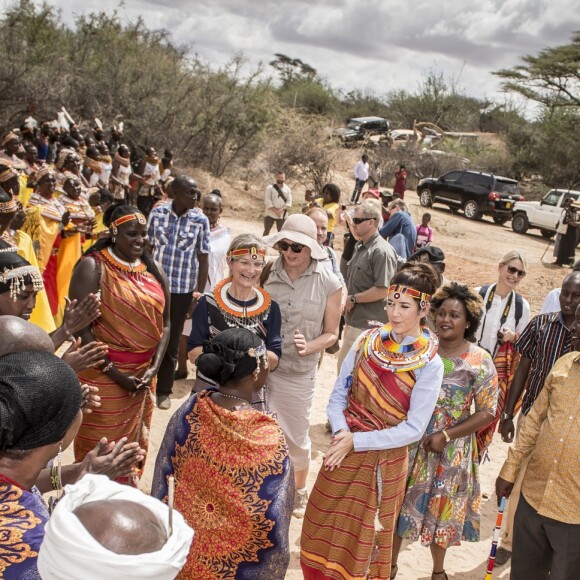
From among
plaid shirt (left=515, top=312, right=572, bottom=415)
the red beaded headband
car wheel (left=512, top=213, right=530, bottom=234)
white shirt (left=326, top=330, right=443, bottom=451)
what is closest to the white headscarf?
white shirt (left=326, top=330, right=443, bottom=451)

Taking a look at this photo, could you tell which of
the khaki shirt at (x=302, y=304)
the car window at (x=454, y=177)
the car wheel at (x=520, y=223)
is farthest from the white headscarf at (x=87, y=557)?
the car window at (x=454, y=177)

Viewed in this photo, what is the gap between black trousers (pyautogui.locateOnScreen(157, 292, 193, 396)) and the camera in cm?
604

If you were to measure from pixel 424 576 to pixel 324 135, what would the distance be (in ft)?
60.6

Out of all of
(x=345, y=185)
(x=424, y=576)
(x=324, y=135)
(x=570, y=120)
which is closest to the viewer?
(x=424, y=576)

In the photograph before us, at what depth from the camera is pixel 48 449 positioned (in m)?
2.04

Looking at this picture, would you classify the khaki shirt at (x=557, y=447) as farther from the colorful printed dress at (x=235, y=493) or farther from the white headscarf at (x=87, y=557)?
the white headscarf at (x=87, y=557)

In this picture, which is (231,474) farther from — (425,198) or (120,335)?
(425,198)

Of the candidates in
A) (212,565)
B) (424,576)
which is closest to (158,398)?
(424,576)

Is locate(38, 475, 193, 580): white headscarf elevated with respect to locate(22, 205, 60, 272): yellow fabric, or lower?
elevated

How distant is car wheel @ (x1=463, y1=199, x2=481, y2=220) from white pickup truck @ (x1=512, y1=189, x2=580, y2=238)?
3.99 ft

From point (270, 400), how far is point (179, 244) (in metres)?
2.02

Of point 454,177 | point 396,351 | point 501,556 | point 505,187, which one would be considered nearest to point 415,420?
point 396,351

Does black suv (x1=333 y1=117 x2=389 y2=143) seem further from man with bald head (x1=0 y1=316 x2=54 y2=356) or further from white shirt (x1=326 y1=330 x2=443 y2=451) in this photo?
man with bald head (x1=0 y1=316 x2=54 y2=356)

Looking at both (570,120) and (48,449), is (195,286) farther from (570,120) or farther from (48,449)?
(570,120)
